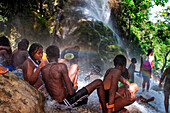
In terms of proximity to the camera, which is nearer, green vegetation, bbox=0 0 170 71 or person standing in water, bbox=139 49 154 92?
person standing in water, bbox=139 49 154 92

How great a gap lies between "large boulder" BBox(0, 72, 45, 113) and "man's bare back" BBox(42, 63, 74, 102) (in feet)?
1.59

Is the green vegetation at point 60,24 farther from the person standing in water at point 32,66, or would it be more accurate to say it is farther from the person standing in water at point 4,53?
the person standing in water at point 32,66

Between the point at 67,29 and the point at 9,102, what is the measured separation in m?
8.95

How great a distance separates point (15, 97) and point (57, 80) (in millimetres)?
864

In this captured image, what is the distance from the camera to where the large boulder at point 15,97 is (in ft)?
4.80

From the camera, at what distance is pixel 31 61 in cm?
286

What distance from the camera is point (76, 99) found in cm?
251

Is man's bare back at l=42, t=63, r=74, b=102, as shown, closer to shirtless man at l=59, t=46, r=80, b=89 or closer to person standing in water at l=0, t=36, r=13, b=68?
shirtless man at l=59, t=46, r=80, b=89

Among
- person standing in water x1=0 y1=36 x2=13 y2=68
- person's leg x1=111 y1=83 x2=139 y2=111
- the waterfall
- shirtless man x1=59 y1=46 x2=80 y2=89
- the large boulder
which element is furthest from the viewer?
the waterfall

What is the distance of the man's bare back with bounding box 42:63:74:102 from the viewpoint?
2387mm

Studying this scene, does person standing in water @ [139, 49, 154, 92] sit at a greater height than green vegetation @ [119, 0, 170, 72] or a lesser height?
lesser

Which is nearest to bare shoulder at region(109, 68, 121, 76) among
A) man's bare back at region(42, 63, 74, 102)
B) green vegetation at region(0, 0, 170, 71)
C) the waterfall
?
man's bare back at region(42, 63, 74, 102)

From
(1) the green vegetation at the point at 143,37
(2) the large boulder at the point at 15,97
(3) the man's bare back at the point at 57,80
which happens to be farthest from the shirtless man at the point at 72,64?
(1) the green vegetation at the point at 143,37

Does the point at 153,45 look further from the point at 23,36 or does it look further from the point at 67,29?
the point at 23,36
